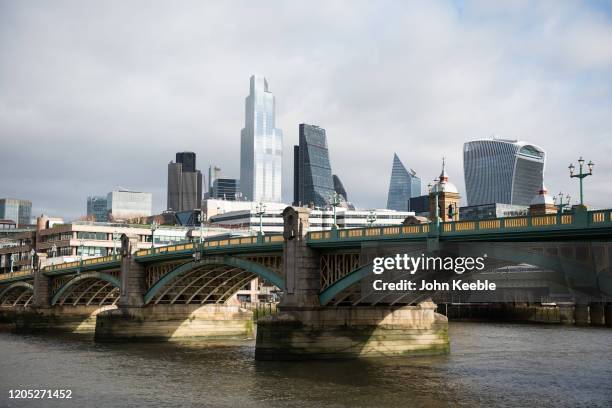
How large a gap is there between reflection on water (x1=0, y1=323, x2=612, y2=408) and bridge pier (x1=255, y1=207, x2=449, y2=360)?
58.1 inches

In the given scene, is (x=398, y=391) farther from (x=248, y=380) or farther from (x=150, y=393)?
(x=150, y=393)

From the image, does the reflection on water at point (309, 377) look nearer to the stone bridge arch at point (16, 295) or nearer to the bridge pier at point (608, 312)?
the bridge pier at point (608, 312)

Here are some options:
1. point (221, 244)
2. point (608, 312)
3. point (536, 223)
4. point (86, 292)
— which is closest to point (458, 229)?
point (536, 223)

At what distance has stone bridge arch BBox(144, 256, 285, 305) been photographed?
70688 mm

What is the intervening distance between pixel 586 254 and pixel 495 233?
201 inches

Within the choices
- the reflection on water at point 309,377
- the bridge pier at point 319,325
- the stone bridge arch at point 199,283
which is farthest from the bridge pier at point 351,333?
the stone bridge arch at point 199,283

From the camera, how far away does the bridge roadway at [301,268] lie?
39.1 m

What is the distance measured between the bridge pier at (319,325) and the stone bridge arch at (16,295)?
69.1 meters

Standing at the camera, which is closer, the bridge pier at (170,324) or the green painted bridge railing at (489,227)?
the green painted bridge railing at (489,227)

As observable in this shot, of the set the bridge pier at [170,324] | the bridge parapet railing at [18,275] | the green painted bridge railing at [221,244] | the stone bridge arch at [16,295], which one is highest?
the green painted bridge railing at [221,244]

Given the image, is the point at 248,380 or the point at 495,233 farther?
the point at 248,380

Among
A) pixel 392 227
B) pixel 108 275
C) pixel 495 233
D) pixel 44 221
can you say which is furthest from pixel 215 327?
pixel 44 221

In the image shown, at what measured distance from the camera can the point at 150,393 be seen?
4319 cm

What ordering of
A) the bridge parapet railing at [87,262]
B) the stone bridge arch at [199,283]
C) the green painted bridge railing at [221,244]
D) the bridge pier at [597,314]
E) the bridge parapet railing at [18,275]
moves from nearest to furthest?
the green painted bridge railing at [221,244], the stone bridge arch at [199,283], the bridge parapet railing at [87,262], the bridge pier at [597,314], the bridge parapet railing at [18,275]
